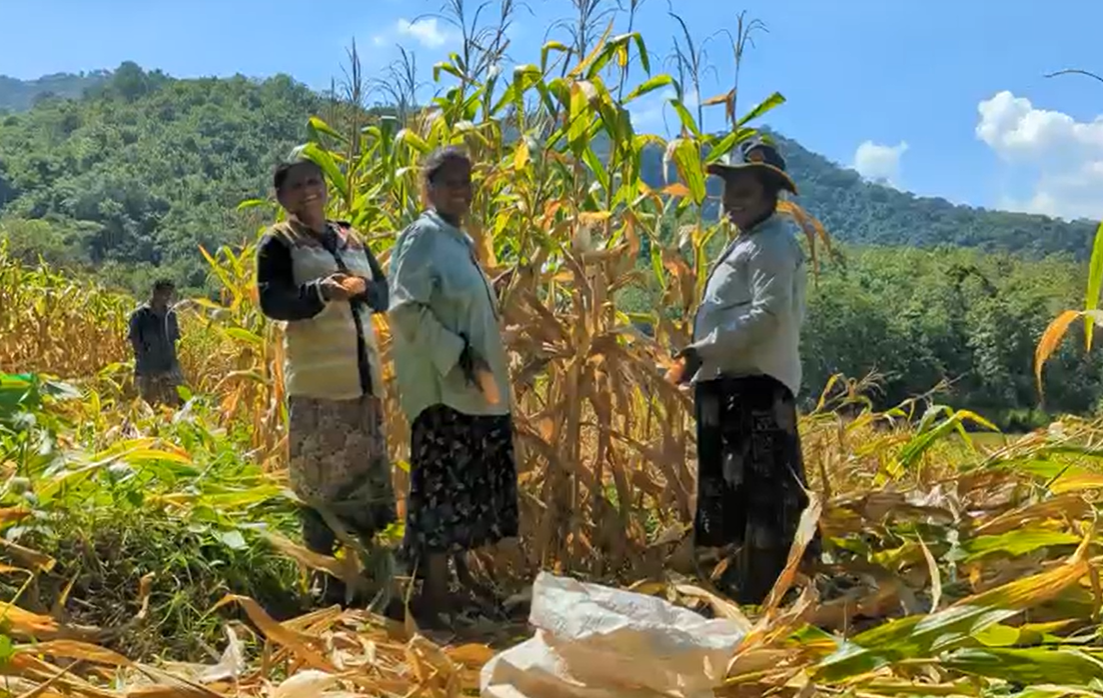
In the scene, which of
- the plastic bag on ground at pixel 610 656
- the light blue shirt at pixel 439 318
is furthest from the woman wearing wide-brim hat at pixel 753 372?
the plastic bag on ground at pixel 610 656

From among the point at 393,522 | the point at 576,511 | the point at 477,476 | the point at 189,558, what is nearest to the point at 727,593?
the point at 576,511

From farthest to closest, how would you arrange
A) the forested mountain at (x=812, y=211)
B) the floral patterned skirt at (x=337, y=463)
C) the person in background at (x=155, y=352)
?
the forested mountain at (x=812, y=211) → the person in background at (x=155, y=352) → the floral patterned skirt at (x=337, y=463)

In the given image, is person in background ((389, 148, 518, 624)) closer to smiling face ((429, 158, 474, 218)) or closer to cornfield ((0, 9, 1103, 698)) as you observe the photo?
smiling face ((429, 158, 474, 218))

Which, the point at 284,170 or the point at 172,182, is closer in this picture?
the point at 284,170

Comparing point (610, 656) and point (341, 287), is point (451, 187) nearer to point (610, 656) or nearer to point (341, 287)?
point (341, 287)

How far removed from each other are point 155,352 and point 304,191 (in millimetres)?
4233

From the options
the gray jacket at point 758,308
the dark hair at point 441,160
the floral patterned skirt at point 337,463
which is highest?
the dark hair at point 441,160

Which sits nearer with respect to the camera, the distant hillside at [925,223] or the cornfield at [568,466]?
the cornfield at [568,466]

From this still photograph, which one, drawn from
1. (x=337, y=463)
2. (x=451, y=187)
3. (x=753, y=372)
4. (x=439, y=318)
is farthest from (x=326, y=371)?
(x=753, y=372)

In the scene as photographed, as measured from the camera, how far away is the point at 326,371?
3.12 metres

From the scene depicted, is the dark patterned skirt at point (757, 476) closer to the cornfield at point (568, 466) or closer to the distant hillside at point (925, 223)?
the cornfield at point (568, 466)

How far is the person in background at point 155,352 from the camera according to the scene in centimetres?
684

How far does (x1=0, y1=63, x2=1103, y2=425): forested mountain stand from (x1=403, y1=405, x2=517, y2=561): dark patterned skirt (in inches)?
83.2

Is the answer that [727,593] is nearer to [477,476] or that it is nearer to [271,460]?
[477,476]
